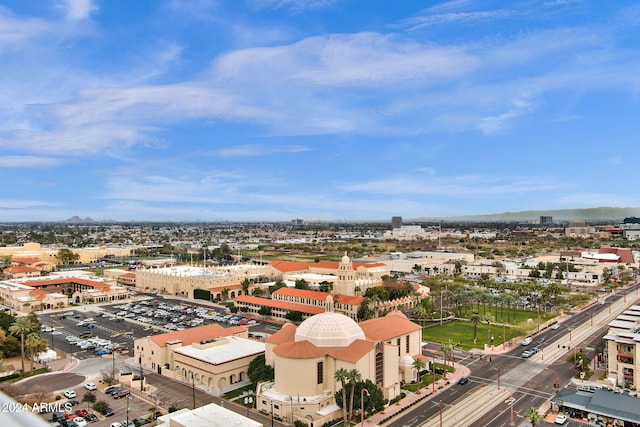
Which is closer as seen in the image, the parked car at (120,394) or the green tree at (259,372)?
the parked car at (120,394)

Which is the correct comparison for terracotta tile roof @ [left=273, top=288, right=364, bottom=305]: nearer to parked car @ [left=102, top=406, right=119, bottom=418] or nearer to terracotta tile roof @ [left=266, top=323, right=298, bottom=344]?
Answer: terracotta tile roof @ [left=266, top=323, right=298, bottom=344]

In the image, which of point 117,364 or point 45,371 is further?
point 117,364

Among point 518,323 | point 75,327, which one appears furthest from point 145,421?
point 518,323

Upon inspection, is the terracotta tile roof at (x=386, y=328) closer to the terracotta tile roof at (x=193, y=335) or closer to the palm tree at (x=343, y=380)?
the palm tree at (x=343, y=380)

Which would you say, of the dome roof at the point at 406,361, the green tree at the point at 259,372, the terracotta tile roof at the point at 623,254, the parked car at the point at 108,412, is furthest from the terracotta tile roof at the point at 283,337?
the terracotta tile roof at the point at 623,254

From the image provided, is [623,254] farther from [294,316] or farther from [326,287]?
[294,316]

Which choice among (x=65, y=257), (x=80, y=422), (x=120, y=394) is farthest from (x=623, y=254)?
(x=65, y=257)

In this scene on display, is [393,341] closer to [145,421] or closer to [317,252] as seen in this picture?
[145,421]
